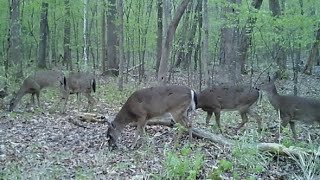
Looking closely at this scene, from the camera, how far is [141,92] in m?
9.31

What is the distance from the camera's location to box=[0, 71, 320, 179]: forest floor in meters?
6.46

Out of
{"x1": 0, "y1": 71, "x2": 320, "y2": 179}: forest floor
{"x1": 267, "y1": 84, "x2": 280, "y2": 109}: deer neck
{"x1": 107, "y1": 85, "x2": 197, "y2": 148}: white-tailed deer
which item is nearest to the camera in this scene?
{"x1": 0, "y1": 71, "x2": 320, "y2": 179}: forest floor

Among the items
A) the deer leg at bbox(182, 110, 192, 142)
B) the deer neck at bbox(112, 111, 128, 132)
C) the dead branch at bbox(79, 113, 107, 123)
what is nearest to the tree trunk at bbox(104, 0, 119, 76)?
the dead branch at bbox(79, 113, 107, 123)

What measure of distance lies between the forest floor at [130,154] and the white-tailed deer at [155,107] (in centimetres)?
35

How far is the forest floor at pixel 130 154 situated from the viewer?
6465 millimetres

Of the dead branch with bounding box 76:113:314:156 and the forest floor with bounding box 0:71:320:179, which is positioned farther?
the dead branch with bounding box 76:113:314:156

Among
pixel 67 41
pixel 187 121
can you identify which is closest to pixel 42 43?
pixel 67 41

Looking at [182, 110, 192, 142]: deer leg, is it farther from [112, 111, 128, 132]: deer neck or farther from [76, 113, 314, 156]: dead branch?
[112, 111, 128, 132]: deer neck

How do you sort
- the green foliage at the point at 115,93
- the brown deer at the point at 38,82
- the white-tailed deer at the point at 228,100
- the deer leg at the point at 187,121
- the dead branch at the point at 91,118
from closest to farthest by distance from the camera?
the deer leg at the point at 187,121 < the white-tailed deer at the point at 228,100 < the dead branch at the point at 91,118 < the brown deer at the point at 38,82 < the green foliage at the point at 115,93

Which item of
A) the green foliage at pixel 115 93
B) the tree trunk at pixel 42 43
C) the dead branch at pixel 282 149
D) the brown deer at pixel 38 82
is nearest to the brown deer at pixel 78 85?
the brown deer at pixel 38 82

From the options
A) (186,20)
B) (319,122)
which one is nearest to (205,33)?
(186,20)

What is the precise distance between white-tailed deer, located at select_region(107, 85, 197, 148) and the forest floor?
354 mm

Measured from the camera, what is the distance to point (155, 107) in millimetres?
9031

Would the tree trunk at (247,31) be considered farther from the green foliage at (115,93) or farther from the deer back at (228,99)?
the deer back at (228,99)
